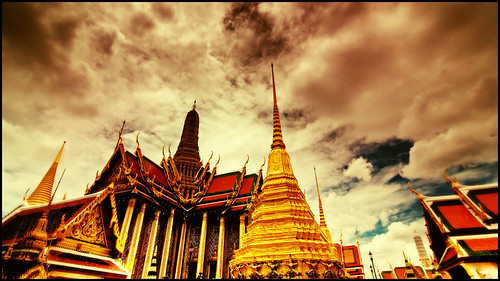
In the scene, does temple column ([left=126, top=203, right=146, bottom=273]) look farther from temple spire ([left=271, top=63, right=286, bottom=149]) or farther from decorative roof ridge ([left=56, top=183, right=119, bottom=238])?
temple spire ([left=271, top=63, right=286, bottom=149])

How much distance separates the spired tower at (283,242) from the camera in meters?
6.30

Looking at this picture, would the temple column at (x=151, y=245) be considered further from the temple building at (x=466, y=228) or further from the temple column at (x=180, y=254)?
the temple building at (x=466, y=228)

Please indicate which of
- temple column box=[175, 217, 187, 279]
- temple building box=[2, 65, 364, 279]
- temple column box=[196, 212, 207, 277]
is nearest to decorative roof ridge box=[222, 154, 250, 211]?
temple building box=[2, 65, 364, 279]

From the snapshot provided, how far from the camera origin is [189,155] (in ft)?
70.1

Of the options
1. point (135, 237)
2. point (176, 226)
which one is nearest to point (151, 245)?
point (135, 237)

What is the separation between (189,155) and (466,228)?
730 inches

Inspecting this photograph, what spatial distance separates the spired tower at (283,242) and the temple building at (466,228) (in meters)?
3.64

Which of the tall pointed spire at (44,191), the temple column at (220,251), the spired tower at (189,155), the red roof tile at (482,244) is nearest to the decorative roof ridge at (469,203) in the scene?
the red roof tile at (482,244)

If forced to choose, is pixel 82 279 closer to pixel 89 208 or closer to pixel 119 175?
pixel 89 208

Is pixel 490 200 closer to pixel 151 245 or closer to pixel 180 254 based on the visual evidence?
pixel 151 245

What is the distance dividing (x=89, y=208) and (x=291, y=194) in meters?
6.00

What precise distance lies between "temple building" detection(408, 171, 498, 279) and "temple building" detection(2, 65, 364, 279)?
342 centimetres

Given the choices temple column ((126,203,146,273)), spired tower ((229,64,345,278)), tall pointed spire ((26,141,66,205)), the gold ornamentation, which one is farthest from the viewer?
tall pointed spire ((26,141,66,205))

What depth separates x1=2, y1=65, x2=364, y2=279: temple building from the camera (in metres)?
4.82
